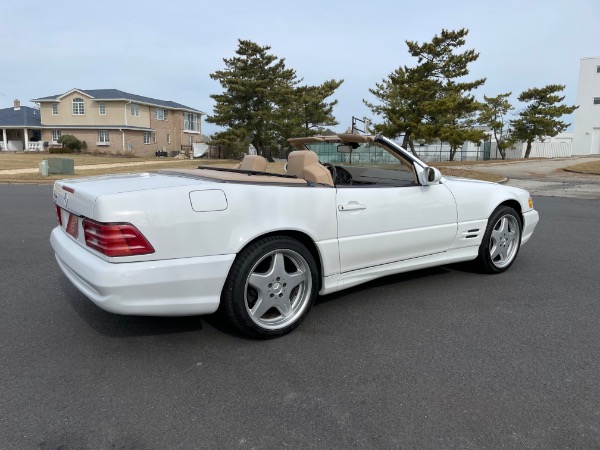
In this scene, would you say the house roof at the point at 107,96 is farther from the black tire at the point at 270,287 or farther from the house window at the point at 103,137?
the black tire at the point at 270,287

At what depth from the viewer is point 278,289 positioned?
131 inches

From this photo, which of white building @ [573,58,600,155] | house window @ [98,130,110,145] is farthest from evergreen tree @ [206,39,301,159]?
white building @ [573,58,600,155]

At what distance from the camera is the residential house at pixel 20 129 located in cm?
4791

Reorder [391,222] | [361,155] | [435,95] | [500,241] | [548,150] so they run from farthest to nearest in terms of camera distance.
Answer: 1. [548,150]
2. [435,95]
3. [500,241]
4. [361,155]
5. [391,222]

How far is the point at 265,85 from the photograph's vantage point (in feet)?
112

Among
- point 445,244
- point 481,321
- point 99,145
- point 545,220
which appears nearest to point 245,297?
point 481,321

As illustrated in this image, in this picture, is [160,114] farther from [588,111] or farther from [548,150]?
[588,111]

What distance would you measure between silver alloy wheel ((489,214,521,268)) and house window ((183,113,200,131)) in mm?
53251

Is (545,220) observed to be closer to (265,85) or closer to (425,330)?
(425,330)

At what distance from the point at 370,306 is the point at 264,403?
168 cm

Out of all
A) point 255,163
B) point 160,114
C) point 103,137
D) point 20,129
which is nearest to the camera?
point 255,163

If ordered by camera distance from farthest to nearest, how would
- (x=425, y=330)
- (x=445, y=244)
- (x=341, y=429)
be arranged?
(x=445, y=244) → (x=425, y=330) → (x=341, y=429)

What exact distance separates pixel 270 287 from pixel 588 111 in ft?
187

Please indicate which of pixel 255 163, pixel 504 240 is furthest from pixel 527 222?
pixel 255 163
